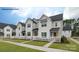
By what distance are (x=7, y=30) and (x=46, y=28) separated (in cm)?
65

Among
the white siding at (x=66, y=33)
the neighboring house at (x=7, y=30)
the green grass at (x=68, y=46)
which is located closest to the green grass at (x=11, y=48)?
the neighboring house at (x=7, y=30)

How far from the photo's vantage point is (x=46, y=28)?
11.9 feet

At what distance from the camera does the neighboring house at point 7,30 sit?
361cm

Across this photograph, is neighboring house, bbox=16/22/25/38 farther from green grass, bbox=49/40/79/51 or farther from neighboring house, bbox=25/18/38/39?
green grass, bbox=49/40/79/51

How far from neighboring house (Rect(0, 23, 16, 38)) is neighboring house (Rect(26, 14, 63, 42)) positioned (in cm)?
24

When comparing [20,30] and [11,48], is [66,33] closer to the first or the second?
[20,30]

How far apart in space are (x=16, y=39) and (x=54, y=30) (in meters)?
0.66

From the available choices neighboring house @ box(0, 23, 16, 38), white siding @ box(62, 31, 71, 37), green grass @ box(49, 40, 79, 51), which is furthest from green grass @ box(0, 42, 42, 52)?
white siding @ box(62, 31, 71, 37)

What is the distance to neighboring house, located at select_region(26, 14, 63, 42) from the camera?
357cm

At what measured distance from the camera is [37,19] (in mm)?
3600

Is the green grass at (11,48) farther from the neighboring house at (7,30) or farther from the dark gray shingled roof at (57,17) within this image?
the dark gray shingled roof at (57,17)
